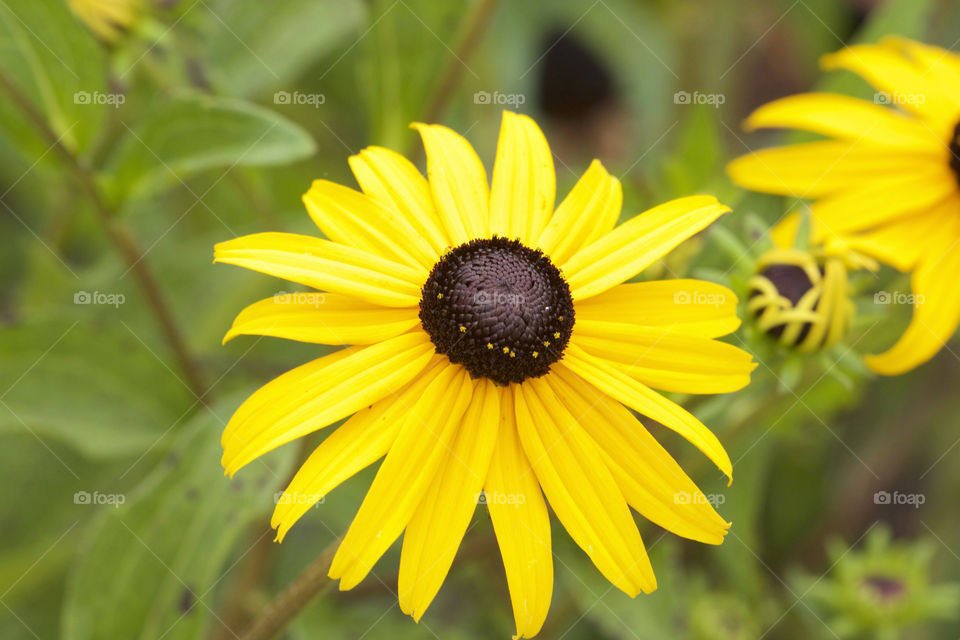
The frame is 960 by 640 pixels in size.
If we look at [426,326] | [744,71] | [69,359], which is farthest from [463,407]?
[744,71]

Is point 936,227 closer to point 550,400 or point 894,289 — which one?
point 894,289

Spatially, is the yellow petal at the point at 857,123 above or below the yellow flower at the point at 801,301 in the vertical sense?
above

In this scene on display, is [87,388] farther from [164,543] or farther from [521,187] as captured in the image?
[521,187]

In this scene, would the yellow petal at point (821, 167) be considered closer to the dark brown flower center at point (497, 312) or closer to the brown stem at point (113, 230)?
the dark brown flower center at point (497, 312)

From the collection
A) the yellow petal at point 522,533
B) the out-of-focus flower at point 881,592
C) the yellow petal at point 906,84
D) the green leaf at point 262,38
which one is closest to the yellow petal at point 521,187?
the yellow petal at point 522,533

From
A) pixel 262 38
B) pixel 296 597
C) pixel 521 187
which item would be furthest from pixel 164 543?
pixel 262 38

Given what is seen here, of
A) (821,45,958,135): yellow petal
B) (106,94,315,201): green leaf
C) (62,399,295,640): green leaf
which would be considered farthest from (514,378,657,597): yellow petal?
(821,45,958,135): yellow petal

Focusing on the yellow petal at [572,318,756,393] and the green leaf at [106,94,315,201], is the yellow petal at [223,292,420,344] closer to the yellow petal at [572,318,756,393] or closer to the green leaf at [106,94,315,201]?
the yellow petal at [572,318,756,393]
